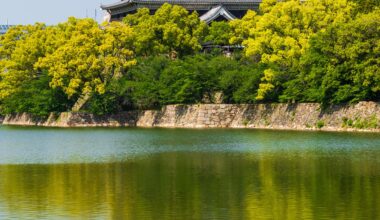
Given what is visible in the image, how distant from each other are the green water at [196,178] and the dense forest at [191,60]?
831cm

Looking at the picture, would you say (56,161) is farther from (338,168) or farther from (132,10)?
(132,10)

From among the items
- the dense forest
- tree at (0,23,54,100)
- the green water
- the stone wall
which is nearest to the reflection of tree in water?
the green water

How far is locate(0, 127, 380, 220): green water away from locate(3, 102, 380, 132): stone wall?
572 cm

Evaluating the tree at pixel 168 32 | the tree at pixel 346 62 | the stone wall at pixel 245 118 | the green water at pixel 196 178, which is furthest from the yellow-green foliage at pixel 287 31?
the green water at pixel 196 178

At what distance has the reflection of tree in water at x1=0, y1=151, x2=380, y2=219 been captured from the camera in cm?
2484

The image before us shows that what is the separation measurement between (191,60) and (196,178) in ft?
140

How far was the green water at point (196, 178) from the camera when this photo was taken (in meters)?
25.1

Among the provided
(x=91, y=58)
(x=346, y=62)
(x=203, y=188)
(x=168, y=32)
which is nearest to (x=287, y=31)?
(x=346, y=62)

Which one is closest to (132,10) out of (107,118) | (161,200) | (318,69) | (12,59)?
(12,59)

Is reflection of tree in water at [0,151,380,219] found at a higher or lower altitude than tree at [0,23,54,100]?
lower

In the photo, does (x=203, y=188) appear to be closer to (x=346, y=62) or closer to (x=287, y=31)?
(x=346, y=62)

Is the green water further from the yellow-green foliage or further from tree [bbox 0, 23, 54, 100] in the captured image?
tree [bbox 0, 23, 54, 100]

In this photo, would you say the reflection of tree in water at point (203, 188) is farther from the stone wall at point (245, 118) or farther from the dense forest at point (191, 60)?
the dense forest at point (191, 60)

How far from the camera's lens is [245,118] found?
68688 mm
